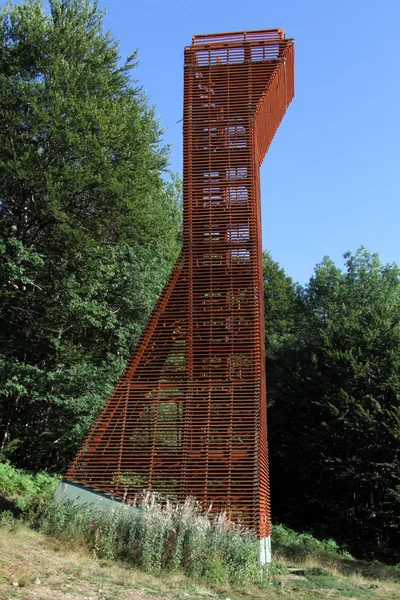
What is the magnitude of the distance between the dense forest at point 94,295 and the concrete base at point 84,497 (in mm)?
5148

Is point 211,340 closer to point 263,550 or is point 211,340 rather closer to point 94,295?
point 263,550

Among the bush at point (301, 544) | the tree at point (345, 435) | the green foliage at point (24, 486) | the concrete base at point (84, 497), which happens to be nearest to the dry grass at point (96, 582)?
the concrete base at point (84, 497)

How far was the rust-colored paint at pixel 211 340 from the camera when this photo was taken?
1091 centimetres

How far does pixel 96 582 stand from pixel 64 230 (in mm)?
11029

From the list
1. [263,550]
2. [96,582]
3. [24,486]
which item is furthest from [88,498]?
[24,486]

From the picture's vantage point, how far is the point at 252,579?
30.3ft

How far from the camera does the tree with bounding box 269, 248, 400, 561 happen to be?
1939 cm

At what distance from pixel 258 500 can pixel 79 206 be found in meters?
10.8

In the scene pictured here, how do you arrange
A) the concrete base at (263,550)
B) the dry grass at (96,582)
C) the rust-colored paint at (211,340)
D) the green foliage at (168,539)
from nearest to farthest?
the dry grass at (96,582), the green foliage at (168,539), the concrete base at (263,550), the rust-colored paint at (211,340)

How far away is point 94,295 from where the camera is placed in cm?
1803

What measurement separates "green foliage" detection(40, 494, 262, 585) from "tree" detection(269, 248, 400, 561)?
10.3m

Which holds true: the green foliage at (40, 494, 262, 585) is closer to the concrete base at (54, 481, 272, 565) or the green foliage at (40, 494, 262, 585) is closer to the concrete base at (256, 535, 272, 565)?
the concrete base at (256, 535, 272, 565)

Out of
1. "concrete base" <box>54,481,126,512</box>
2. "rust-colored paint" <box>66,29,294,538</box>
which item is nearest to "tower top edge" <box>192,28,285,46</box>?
"rust-colored paint" <box>66,29,294,538</box>

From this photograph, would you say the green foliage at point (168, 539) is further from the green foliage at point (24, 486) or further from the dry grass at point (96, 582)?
the green foliage at point (24, 486)
